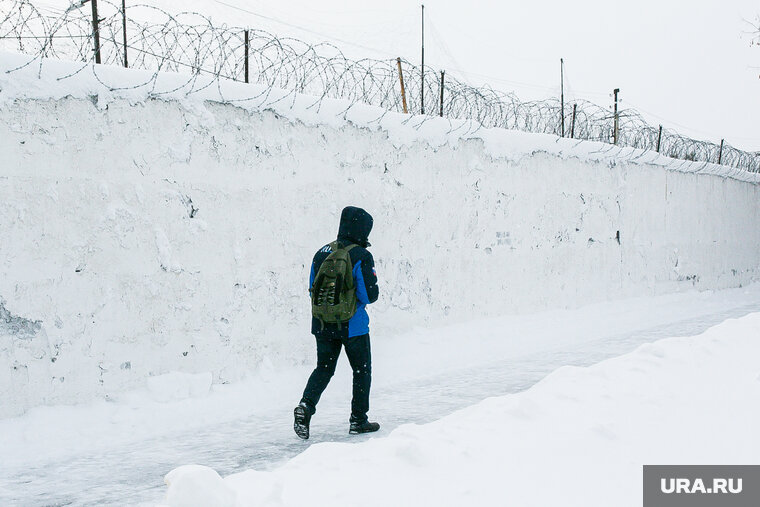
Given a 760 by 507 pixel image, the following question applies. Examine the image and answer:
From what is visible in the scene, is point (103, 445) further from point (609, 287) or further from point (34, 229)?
point (609, 287)

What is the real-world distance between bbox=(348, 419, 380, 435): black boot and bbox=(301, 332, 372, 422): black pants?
0.13 m

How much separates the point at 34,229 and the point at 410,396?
127 inches

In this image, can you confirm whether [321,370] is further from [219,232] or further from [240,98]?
[240,98]

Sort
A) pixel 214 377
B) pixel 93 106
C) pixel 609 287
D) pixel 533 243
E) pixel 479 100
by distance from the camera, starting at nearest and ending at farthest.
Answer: pixel 93 106, pixel 214 377, pixel 479 100, pixel 533 243, pixel 609 287

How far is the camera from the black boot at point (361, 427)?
14.8ft

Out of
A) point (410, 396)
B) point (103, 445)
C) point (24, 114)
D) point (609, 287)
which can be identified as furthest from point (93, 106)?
point (609, 287)

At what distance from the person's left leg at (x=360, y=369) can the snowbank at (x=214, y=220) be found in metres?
1.76

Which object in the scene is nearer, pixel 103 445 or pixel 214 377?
pixel 103 445

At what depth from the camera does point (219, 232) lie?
5809 mm

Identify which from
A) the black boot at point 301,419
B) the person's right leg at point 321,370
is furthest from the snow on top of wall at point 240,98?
the black boot at point 301,419

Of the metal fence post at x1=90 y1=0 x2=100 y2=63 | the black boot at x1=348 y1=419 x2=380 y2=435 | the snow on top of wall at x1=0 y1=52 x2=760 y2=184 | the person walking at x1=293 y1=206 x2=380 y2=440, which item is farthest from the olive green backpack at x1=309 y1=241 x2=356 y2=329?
the metal fence post at x1=90 y1=0 x2=100 y2=63

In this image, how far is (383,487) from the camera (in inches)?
110

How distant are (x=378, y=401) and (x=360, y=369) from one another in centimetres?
128

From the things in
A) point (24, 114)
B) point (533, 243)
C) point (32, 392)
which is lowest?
point (32, 392)
